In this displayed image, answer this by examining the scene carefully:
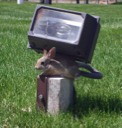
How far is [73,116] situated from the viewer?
4.27 meters

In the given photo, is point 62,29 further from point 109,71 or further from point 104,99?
point 109,71

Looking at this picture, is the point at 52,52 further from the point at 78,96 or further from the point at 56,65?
the point at 78,96

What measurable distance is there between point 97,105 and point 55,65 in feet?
1.73

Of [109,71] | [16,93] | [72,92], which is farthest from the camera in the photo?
[109,71]

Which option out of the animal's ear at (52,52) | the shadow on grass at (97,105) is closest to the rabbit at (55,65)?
the animal's ear at (52,52)

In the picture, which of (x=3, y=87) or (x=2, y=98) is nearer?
(x=2, y=98)

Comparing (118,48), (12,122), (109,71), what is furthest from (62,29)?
(118,48)

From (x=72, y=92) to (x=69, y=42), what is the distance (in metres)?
0.50

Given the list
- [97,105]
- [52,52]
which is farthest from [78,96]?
[52,52]

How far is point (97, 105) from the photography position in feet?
14.9

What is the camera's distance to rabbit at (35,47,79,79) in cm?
427

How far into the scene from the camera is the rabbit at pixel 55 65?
4266mm

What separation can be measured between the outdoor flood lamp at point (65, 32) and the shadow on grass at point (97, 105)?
39cm

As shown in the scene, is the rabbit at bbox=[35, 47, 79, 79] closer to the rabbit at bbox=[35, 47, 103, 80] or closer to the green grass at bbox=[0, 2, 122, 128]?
the rabbit at bbox=[35, 47, 103, 80]
